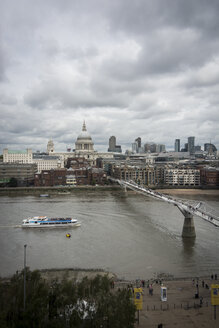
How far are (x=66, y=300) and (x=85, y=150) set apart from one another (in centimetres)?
10905

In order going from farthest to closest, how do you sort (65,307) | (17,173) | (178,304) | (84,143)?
(84,143) → (17,173) → (178,304) → (65,307)

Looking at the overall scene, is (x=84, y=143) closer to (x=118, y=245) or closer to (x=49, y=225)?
(x=49, y=225)

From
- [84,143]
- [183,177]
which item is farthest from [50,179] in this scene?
[84,143]

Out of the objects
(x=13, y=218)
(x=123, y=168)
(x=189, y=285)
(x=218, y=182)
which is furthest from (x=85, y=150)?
(x=189, y=285)

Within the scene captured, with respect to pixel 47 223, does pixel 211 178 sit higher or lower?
higher

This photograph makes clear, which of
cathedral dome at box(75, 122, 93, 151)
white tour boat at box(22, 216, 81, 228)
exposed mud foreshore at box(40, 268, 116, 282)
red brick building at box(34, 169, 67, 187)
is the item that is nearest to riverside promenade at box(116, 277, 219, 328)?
exposed mud foreshore at box(40, 268, 116, 282)

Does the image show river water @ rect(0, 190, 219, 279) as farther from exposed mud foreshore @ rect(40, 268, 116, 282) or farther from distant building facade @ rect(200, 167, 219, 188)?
distant building facade @ rect(200, 167, 219, 188)

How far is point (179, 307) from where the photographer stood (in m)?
13.2

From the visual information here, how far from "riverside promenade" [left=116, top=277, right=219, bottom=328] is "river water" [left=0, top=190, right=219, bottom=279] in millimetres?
1943

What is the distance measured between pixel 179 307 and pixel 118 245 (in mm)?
10190

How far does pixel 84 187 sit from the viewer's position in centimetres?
6406

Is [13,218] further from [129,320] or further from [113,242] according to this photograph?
[129,320]

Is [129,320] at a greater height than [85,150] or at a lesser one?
lesser

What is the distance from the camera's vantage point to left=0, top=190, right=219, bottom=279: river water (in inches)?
744
